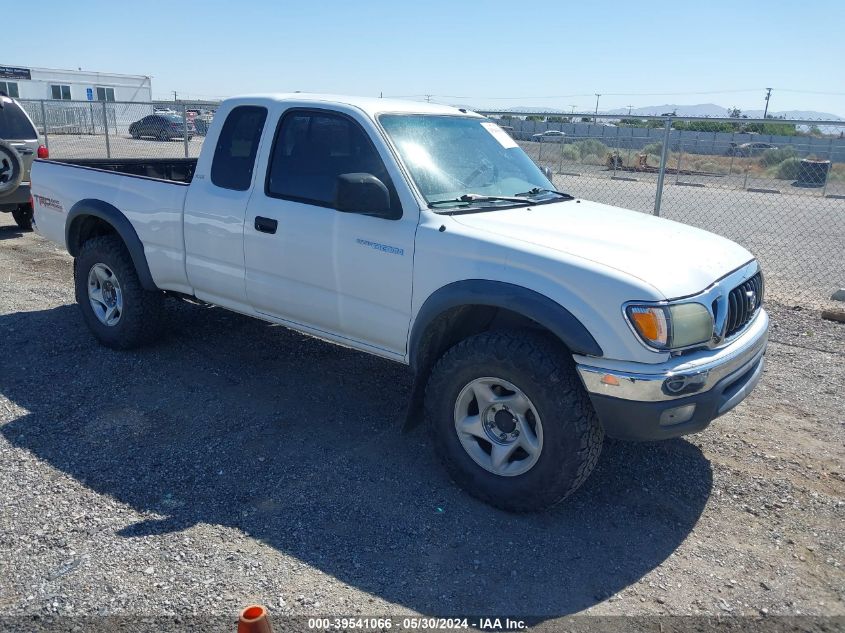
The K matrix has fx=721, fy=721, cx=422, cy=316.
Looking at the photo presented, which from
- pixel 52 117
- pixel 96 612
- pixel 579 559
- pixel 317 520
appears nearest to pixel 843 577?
pixel 579 559

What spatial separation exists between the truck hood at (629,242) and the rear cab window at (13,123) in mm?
8774

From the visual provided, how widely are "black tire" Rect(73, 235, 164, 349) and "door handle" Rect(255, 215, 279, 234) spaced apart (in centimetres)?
156

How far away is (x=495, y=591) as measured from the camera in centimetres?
318

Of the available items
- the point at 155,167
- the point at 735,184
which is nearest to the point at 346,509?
the point at 155,167

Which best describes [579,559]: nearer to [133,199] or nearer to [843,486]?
[843,486]

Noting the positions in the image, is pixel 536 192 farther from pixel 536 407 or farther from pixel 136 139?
pixel 136 139

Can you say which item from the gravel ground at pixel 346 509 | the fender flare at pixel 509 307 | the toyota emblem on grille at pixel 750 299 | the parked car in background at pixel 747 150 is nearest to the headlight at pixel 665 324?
the fender flare at pixel 509 307

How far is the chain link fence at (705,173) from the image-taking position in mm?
10773

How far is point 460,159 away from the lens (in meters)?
4.50

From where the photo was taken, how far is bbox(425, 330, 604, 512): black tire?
137 inches

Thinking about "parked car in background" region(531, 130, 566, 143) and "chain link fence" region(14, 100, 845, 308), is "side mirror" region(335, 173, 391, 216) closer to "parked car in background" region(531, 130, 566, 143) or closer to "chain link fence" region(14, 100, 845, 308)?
"chain link fence" region(14, 100, 845, 308)

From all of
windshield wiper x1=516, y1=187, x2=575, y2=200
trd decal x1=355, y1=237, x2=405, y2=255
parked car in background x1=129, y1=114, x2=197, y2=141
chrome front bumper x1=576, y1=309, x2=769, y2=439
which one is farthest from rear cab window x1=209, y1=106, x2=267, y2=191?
parked car in background x1=129, y1=114, x2=197, y2=141

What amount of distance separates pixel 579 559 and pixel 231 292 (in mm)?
2906

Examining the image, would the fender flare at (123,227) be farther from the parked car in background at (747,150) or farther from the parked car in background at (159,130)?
the parked car in background at (747,150)
